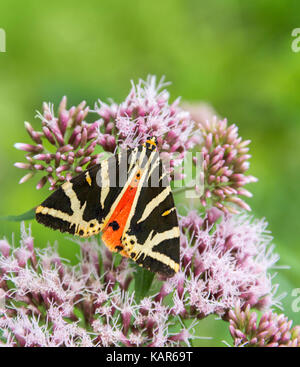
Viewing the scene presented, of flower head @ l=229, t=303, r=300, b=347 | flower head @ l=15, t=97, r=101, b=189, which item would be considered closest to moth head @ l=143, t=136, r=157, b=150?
flower head @ l=15, t=97, r=101, b=189

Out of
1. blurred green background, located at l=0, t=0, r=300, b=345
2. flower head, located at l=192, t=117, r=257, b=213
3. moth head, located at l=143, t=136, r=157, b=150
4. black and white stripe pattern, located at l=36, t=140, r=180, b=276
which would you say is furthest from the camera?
blurred green background, located at l=0, t=0, r=300, b=345

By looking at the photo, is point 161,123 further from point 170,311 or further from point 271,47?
point 271,47

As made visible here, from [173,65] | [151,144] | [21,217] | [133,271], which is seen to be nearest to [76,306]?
[133,271]

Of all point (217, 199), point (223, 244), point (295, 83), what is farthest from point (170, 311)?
point (295, 83)

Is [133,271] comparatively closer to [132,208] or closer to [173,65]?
[132,208]

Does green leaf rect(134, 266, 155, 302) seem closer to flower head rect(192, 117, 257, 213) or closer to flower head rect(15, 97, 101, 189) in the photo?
flower head rect(192, 117, 257, 213)
